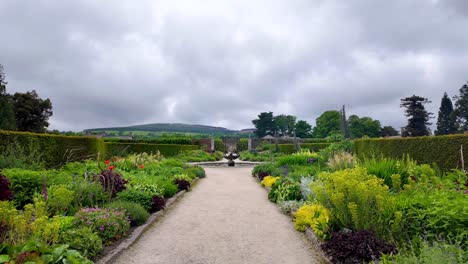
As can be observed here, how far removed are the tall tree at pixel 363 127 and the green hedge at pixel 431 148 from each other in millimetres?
54839

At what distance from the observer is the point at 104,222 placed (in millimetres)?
5031

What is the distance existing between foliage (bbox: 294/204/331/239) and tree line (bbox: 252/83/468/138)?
1441 cm

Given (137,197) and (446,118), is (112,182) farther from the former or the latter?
(446,118)

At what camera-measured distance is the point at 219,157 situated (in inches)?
1235

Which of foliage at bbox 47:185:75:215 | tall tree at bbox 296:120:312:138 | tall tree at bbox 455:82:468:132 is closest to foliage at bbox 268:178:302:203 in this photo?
foliage at bbox 47:185:75:215

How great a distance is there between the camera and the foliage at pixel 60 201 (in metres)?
5.32

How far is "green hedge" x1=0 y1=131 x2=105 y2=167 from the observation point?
10.3 meters

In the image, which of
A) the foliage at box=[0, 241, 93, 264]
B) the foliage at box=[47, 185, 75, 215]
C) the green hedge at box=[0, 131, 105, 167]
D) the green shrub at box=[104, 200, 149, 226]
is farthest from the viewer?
the green hedge at box=[0, 131, 105, 167]

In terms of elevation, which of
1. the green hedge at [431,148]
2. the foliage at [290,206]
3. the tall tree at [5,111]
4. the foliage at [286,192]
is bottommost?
the foliage at [290,206]

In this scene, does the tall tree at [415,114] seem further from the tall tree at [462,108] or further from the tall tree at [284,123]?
the tall tree at [284,123]

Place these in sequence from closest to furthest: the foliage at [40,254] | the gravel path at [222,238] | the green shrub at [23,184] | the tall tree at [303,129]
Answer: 1. the foliage at [40,254]
2. the gravel path at [222,238]
3. the green shrub at [23,184]
4. the tall tree at [303,129]

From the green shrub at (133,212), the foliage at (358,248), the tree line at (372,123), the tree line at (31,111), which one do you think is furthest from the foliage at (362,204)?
the tree line at (31,111)

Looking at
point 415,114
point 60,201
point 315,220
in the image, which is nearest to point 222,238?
point 315,220

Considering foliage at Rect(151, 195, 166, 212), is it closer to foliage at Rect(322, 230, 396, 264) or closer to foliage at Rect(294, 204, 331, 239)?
foliage at Rect(294, 204, 331, 239)
